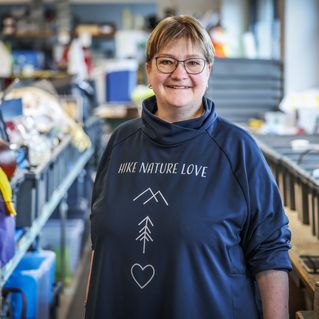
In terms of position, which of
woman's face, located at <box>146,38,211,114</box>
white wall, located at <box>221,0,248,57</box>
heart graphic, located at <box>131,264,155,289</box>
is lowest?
heart graphic, located at <box>131,264,155,289</box>

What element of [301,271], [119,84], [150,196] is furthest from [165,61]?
[119,84]

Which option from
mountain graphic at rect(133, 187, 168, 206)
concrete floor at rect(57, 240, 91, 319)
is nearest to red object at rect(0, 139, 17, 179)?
mountain graphic at rect(133, 187, 168, 206)

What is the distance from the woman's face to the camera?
172 cm

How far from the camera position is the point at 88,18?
46.2ft

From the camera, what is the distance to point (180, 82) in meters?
1.72

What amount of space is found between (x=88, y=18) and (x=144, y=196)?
12.8 m

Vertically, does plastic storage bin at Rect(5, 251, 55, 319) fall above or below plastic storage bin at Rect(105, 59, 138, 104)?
below

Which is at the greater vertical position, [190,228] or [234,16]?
[234,16]

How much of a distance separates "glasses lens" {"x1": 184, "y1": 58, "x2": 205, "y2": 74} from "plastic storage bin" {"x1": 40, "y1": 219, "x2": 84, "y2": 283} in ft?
9.08

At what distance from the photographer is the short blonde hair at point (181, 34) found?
1723 mm

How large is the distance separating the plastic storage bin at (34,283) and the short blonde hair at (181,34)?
1.45 metres

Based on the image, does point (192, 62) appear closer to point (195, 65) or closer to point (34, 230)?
point (195, 65)

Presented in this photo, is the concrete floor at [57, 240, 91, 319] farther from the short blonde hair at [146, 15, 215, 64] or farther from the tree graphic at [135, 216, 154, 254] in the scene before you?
the short blonde hair at [146, 15, 215, 64]

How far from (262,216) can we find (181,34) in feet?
1.74
